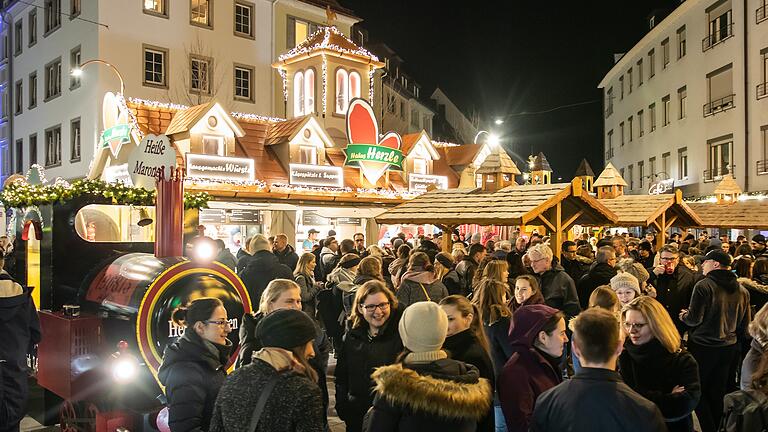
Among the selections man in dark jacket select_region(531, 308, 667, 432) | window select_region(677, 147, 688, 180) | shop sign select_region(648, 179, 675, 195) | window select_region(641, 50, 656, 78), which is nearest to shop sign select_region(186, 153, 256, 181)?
man in dark jacket select_region(531, 308, 667, 432)

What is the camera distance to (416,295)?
284 inches

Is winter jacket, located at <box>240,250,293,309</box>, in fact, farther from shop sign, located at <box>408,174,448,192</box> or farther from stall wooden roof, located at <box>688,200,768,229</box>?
shop sign, located at <box>408,174,448,192</box>

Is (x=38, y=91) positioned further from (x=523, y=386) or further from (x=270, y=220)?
(x=523, y=386)

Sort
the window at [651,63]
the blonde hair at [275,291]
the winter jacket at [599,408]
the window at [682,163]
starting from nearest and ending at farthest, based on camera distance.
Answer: the winter jacket at [599,408] < the blonde hair at [275,291] < the window at [682,163] < the window at [651,63]

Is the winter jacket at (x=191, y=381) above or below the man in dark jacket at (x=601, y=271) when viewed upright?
below

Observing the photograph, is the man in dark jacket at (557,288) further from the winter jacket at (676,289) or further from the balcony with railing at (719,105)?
the balcony with railing at (719,105)

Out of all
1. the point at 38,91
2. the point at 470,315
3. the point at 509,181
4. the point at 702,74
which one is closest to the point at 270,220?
the point at 509,181

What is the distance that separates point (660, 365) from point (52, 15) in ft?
98.8

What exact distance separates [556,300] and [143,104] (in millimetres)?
16323

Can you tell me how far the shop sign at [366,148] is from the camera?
72.0 ft

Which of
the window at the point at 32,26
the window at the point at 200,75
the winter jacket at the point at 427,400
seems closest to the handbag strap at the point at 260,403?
the winter jacket at the point at 427,400

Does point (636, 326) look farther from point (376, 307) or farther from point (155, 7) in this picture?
point (155, 7)

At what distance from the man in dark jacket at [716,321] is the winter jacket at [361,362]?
3745mm

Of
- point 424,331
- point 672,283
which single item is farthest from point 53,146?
point 424,331
